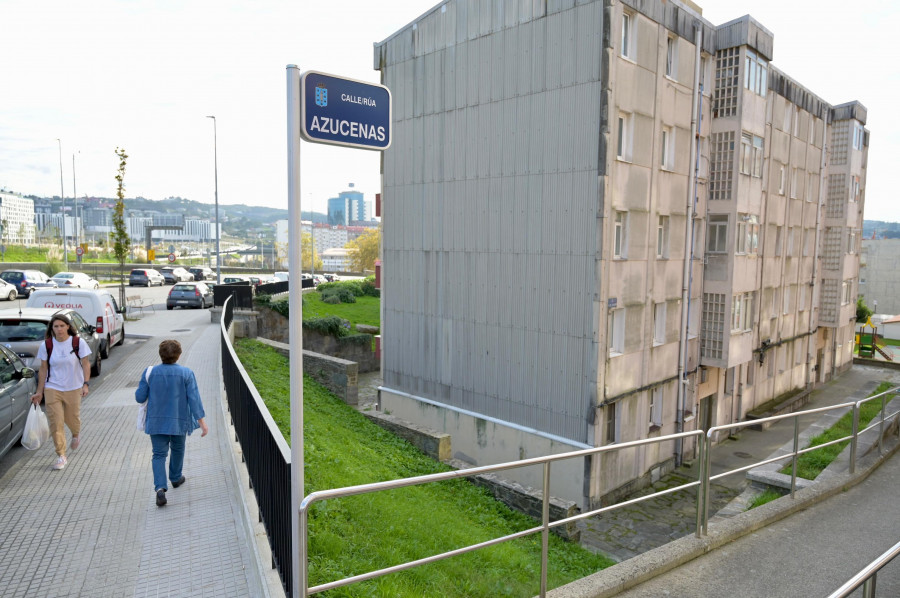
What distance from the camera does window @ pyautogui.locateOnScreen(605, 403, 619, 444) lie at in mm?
15586

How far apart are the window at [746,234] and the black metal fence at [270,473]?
57.8 ft

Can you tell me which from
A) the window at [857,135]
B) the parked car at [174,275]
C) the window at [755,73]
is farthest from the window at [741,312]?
the parked car at [174,275]

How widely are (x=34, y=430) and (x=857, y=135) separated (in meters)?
35.0

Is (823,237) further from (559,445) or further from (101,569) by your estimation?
(101,569)

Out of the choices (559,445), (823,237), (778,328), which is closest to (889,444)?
(559,445)

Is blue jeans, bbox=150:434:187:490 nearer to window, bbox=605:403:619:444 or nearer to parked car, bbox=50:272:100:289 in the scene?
window, bbox=605:403:619:444

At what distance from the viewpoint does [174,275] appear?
51.7m

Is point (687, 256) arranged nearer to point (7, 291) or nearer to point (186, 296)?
point (186, 296)

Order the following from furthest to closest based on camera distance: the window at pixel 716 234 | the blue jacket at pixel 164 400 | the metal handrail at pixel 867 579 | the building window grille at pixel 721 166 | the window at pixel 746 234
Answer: the window at pixel 746 234
the window at pixel 716 234
the building window grille at pixel 721 166
the blue jacket at pixel 164 400
the metal handrail at pixel 867 579

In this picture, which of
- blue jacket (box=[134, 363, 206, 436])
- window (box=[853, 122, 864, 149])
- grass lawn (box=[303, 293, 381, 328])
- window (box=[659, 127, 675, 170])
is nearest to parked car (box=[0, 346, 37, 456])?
blue jacket (box=[134, 363, 206, 436])

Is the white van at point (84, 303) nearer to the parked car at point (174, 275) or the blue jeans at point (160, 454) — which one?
the blue jeans at point (160, 454)

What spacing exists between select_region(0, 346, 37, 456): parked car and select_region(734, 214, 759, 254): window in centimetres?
1890

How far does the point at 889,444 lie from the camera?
936 centimetres

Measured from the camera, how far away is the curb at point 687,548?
4.64 meters
